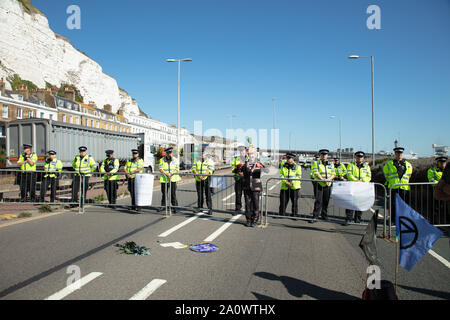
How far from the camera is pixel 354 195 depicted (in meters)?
7.98

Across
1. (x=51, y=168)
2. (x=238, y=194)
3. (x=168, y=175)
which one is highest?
(x=51, y=168)

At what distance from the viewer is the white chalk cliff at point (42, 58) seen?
62.1m

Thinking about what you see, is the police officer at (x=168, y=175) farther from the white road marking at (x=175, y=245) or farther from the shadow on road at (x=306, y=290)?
the shadow on road at (x=306, y=290)

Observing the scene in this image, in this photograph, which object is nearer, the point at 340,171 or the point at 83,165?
the point at 83,165

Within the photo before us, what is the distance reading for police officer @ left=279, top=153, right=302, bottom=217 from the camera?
9469 mm

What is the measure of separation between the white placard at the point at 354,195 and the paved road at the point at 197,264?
68 cm

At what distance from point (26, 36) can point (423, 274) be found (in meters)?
80.0

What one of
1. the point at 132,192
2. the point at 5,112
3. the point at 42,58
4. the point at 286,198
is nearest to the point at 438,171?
the point at 286,198

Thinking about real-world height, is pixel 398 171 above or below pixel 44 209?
above

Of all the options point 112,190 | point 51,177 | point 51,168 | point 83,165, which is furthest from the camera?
point 51,168

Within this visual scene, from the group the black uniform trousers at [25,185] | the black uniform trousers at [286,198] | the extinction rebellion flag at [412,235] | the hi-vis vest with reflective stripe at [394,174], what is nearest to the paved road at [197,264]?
the extinction rebellion flag at [412,235]

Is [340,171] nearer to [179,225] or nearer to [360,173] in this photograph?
[360,173]

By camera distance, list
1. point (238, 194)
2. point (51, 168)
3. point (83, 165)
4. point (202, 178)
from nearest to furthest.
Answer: point (202, 178) → point (83, 165) → point (238, 194) → point (51, 168)

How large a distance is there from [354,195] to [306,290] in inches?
170
